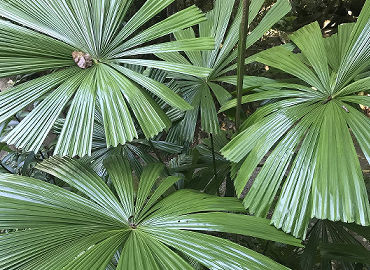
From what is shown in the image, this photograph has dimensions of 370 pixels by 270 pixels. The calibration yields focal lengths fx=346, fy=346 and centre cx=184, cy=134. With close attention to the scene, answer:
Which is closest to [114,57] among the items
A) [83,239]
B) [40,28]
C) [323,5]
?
[40,28]

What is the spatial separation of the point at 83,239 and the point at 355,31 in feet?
2.87

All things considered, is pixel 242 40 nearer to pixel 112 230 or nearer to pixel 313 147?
pixel 313 147

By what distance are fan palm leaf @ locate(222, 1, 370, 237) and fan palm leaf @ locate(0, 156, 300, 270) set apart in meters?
0.07

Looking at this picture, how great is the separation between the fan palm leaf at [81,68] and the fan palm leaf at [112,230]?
0.43ft

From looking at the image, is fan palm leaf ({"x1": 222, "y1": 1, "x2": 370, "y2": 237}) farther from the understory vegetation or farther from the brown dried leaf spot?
the brown dried leaf spot

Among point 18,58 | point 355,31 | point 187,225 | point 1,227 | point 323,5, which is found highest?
point 323,5

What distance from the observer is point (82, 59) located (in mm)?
917

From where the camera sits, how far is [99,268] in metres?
0.68

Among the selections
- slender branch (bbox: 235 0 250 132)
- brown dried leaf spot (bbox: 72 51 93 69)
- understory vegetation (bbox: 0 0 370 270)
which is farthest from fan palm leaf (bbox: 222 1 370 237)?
brown dried leaf spot (bbox: 72 51 93 69)

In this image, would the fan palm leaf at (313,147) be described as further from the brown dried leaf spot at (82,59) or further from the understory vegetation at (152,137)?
the brown dried leaf spot at (82,59)

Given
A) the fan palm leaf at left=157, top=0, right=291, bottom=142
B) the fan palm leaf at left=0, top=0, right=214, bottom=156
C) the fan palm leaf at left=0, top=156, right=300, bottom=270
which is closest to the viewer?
the fan palm leaf at left=0, top=156, right=300, bottom=270

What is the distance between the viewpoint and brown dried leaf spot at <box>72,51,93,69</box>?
0.92 metres

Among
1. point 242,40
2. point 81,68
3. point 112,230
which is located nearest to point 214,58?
point 242,40

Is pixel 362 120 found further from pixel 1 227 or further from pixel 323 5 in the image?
pixel 323 5
